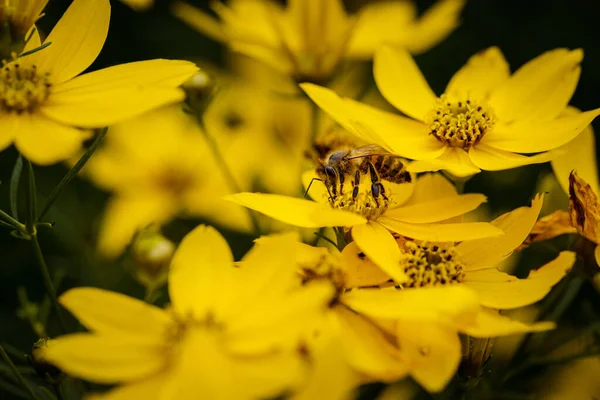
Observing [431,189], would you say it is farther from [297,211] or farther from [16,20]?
[16,20]

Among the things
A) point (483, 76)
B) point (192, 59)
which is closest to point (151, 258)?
point (483, 76)

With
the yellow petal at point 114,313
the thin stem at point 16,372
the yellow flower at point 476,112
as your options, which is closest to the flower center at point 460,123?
the yellow flower at point 476,112

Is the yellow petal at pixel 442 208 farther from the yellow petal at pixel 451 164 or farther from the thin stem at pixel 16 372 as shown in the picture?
the thin stem at pixel 16 372

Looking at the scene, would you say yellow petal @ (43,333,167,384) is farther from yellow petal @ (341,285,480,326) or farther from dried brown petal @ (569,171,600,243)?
dried brown petal @ (569,171,600,243)

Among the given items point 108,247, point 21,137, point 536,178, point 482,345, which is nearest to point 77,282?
point 108,247

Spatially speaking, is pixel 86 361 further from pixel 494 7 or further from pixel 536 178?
pixel 494 7

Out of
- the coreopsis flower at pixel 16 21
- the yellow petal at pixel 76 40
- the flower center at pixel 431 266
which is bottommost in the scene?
the flower center at pixel 431 266

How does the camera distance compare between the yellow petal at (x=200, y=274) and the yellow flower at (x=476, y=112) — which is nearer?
the yellow petal at (x=200, y=274)
